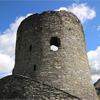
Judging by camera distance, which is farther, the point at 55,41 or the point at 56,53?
the point at 55,41

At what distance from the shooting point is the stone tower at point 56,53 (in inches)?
531

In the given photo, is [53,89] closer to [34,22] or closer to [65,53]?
[65,53]

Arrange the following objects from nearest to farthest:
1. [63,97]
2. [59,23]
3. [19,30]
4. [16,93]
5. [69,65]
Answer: [63,97] → [16,93] → [69,65] → [59,23] → [19,30]

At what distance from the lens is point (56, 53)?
45.8 feet

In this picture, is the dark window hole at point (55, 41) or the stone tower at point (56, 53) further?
the dark window hole at point (55, 41)

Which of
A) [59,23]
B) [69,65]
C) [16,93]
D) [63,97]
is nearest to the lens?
[63,97]

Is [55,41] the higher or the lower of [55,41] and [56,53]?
the higher

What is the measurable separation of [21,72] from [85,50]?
147 inches

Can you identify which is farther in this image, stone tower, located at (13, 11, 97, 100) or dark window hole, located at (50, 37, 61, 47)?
dark window hole, located at (50, 37, 61, 47)

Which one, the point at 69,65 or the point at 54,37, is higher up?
the point at 54,37

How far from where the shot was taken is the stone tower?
1348 centimetres

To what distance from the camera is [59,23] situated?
48.2 ft

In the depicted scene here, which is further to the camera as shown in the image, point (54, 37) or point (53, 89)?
point (54, 37)

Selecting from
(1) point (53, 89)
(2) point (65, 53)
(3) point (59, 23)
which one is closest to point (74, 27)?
(3) point (59, 23)
